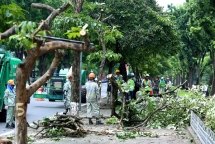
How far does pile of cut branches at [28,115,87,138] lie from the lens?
40.7 ft

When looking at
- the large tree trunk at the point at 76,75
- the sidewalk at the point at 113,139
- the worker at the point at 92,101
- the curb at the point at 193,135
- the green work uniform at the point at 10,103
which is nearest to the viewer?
the curb at the point at 193,135

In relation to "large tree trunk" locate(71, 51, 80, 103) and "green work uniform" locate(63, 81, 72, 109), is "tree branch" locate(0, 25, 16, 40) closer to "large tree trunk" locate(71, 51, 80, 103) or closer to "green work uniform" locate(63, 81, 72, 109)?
"large tree trunk" locate(71, 51, 80, 103)

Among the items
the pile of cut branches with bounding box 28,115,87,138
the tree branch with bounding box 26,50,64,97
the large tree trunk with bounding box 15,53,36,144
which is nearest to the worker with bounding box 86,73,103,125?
the pile of cut branches with bounding box 28,115,87,138

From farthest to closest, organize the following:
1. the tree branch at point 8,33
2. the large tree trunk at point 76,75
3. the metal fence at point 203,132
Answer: the large tree trunk at point 76,75 → the metal fence at point 203,132 → the tree branch at point 8,33

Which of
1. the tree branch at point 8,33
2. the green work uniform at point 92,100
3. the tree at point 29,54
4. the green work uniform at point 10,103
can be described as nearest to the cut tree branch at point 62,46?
the tree at point 29,54

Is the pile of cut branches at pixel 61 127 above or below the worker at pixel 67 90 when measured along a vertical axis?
below

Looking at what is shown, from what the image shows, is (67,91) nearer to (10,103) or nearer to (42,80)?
(10,103)

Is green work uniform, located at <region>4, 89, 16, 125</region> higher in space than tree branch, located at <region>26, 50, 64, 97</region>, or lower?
lower

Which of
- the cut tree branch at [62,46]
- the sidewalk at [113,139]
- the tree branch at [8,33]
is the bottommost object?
the sidewalk at [113,139]

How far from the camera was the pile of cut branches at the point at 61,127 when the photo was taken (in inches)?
488

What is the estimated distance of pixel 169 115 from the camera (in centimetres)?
1509

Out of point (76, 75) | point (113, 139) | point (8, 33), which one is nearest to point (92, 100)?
point (76, 75)

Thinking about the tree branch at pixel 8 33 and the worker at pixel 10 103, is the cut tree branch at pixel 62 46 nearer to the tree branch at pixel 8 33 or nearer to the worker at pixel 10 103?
the tree branch at pixel 8 33

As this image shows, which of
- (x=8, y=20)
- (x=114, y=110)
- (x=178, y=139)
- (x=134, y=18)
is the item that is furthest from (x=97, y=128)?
(x=134, y=18)
